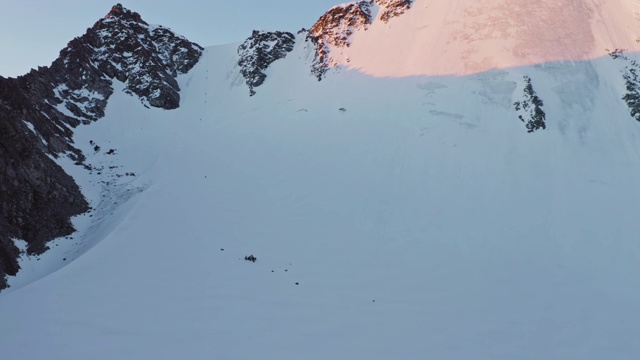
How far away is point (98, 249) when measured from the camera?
63.9 feet

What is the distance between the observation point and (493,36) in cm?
4403

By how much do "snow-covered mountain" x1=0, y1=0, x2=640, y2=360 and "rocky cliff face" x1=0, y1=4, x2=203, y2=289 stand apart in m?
0.33

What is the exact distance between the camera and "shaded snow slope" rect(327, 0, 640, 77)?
40.4 m

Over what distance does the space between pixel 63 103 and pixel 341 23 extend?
38204 millimetres

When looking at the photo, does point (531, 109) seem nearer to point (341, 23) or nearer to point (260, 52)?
point (341, 23)

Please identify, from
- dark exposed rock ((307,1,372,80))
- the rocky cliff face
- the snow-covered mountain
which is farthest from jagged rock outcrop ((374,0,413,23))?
the rocky cliff face

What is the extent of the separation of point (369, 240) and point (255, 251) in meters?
7.14

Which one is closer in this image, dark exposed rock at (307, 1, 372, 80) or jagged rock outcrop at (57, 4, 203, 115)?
jagged rock outcrop at (57, 4, 203, 115)

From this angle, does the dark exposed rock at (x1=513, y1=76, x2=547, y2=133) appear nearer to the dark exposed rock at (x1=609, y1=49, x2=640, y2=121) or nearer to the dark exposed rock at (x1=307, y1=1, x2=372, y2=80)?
the dark exposed rock at (x1=609, y1=49, x2=640, y2=121)

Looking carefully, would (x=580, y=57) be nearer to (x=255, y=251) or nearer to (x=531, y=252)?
(x=531, y=252)

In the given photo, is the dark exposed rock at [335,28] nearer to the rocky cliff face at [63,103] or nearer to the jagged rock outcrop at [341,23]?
the jagged rock outcrop at [341,23]

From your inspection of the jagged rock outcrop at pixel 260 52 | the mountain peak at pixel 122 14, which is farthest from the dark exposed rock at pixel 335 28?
the mountain peak at pixel 122 14

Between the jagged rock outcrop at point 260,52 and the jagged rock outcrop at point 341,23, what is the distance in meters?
5.12

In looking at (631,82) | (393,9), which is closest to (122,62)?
(393,9)
